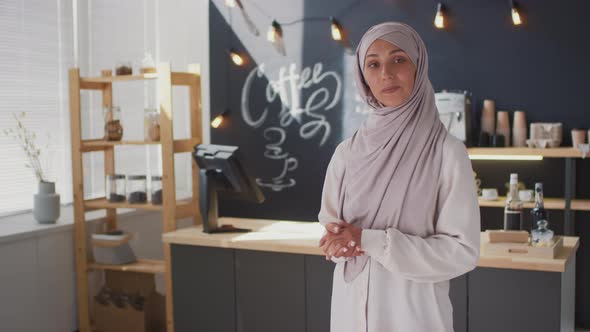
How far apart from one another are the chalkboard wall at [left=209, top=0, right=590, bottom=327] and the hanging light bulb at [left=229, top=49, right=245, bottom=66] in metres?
0.06

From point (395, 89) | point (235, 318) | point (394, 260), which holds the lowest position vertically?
point (235, 318)

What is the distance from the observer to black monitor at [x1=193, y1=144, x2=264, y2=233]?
3584 mm

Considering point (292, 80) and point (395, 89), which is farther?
point (292, 80)

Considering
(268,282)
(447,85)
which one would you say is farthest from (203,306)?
(447,85)

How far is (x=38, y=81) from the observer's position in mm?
4445

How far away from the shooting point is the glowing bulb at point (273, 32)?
550 centimetres

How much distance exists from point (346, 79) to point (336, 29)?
0.38 metres

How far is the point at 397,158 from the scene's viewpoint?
1.81m

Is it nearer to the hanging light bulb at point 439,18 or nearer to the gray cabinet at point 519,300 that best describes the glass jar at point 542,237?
the gray cabinet at point 519,300

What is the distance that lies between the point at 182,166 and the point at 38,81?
61.4 inches

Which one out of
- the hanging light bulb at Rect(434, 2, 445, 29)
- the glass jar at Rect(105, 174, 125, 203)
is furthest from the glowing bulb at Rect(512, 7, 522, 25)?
the glass jar at Rect(105, 174, 125, 203)

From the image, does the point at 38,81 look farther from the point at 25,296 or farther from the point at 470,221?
the point at 470,221

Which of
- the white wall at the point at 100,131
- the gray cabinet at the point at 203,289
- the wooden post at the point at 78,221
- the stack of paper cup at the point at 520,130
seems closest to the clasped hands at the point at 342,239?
the gray cabinet at the point at 203,289

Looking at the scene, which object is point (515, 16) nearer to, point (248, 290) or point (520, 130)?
point (520, 130)
